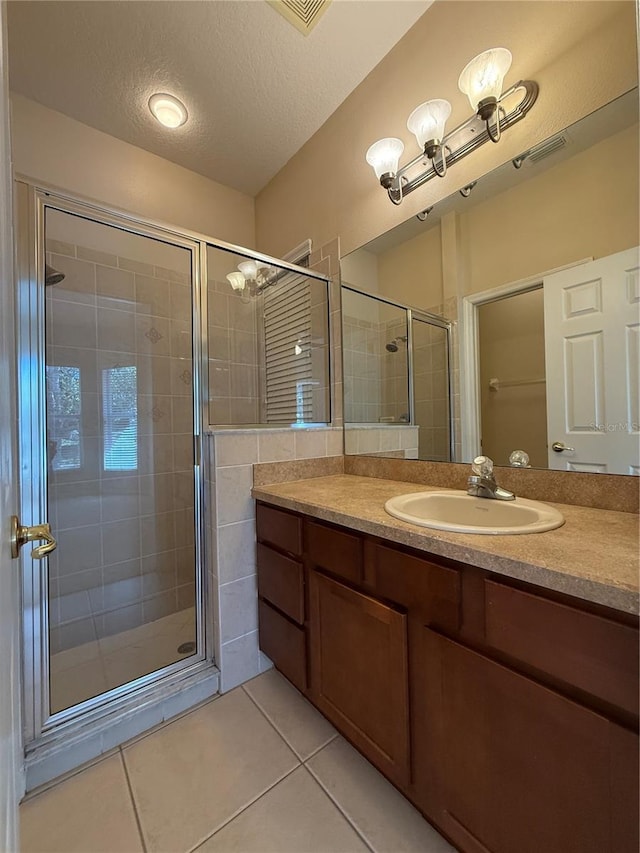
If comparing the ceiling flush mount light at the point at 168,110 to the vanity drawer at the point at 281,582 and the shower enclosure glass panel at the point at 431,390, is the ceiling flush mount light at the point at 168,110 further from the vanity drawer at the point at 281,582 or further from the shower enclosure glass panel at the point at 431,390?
the vanity drawer at the point at 281,582

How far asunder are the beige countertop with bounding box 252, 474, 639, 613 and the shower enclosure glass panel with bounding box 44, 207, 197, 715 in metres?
0.91

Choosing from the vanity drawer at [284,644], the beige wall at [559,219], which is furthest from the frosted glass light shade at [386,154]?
the vanity drawer at [284,644]

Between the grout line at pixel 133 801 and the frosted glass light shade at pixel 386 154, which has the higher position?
the frosted glass light shade at pixel 386 154

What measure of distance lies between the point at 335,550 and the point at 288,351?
1393 mm

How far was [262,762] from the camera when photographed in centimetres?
113

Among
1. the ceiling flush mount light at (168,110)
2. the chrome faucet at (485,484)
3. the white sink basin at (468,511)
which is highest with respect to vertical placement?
the ceiling flush mount light at (168,110)

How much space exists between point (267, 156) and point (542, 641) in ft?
8.68

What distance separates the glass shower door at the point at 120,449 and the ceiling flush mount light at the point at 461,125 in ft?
3.20

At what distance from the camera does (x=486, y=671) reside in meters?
0.72

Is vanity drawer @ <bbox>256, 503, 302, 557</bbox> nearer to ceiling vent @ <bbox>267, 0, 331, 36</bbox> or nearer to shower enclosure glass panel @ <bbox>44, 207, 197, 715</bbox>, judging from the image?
shower enclosure glass panel @ <bbox>44, 207, 197, 715</bbox>

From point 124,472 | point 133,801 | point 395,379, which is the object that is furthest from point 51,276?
point 133,801

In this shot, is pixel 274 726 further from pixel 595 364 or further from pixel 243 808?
pixel 595 364

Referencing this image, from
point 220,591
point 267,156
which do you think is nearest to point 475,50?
point 267,156

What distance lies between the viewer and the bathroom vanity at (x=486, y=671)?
22.9 inches
